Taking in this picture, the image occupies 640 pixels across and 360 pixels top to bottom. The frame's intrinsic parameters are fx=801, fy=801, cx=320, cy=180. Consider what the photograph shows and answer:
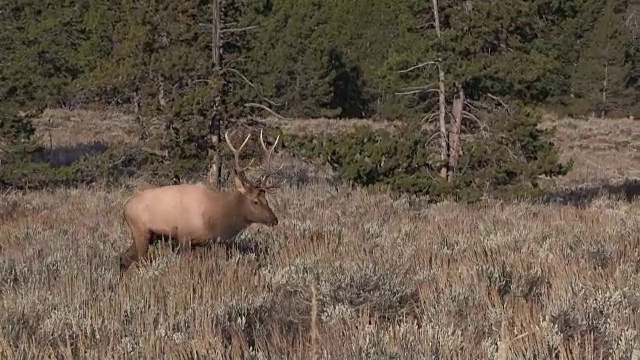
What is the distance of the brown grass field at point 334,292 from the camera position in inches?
151

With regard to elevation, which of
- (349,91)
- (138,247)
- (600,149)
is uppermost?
(138,247)

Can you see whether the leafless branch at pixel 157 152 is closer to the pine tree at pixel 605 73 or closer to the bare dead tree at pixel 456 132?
the bare dead tree at pixel 456 132

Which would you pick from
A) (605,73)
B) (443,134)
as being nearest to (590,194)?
(443,134)

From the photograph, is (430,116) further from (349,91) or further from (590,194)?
(349,91)

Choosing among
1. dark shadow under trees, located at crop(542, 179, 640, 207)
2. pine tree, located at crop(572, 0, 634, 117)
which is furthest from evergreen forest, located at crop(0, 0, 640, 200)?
pine tree, located at crop(572, 0, 634, 117)

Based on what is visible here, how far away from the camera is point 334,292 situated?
17.3 ft

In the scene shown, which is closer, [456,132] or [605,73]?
[456,132]

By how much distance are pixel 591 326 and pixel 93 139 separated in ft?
84.2

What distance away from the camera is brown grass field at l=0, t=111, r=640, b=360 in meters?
3.84

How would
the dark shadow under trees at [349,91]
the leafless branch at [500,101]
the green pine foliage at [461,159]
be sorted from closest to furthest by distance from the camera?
the green pine foliage at [461,159], the leafless branch at [500,101], the dark shadow under trees at [349,91]

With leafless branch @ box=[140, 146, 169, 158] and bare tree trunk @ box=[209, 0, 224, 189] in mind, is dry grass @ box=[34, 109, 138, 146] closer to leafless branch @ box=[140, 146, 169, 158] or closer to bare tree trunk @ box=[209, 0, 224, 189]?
leafless branch @ box=[140, 146, 169, 158]

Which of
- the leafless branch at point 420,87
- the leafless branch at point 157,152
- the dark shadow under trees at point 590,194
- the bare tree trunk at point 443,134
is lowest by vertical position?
the dark shadow under trees at point 590,194

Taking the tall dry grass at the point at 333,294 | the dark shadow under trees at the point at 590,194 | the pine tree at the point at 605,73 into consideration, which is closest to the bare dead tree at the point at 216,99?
the tall dry grass at the point at 333,294

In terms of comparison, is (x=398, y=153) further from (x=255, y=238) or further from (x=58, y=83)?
(x=58, y=83)
